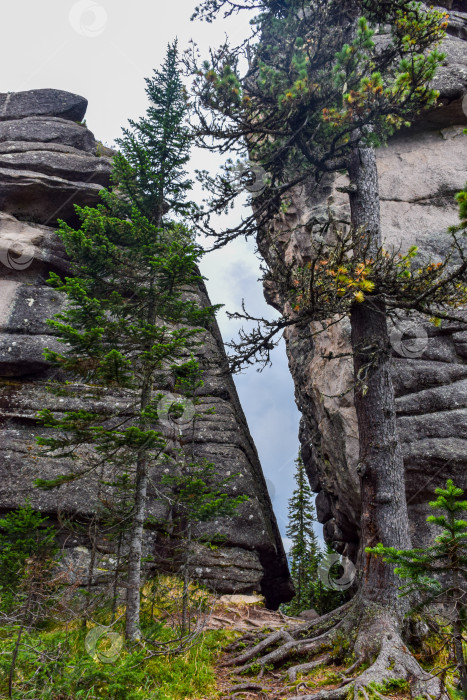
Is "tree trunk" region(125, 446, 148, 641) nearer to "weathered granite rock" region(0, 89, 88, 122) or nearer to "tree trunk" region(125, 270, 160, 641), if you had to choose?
"tree trunk" region(125, 270, 160, 641)

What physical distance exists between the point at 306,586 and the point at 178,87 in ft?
89.0

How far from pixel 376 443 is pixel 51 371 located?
1222cm

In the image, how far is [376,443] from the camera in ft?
25.8

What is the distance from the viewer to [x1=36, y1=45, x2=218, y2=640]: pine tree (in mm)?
8148

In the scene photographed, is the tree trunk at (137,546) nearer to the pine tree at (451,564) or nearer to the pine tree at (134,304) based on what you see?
the pine tree at (134,304)

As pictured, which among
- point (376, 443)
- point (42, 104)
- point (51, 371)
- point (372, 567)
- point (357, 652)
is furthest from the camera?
point (42, 104)

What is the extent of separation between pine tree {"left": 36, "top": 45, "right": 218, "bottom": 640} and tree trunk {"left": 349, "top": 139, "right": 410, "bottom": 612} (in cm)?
353

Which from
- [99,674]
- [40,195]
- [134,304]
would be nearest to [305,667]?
[99,674]

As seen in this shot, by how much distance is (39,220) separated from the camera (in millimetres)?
19406

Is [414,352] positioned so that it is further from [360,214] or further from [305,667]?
[305,667]

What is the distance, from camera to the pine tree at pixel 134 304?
8.15m

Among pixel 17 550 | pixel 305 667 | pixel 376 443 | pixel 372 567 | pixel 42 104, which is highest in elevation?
pixel 42 104

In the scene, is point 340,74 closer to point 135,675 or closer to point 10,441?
point 135,675

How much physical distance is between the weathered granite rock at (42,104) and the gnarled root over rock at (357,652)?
88.7 feet
